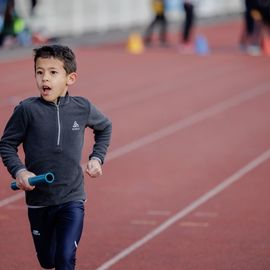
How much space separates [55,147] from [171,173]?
20.6 feet

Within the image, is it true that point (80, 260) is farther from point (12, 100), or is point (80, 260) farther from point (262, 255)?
point (12, 100)

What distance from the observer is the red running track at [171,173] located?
891 centimetres

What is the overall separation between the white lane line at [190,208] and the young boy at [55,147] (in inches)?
75.9

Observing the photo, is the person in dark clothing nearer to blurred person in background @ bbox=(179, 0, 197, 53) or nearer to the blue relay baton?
blurred person in background @ bbox=(179, 0, 197, 53)

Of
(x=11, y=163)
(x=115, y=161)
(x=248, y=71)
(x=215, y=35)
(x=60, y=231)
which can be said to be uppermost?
(x=11, y=163)

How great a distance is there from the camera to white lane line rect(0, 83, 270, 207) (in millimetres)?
14227

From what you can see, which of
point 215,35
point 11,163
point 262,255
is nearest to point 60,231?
point 11,163

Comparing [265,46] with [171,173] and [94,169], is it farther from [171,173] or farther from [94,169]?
[94,169]

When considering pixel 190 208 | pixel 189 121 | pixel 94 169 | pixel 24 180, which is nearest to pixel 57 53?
pixel 94 169

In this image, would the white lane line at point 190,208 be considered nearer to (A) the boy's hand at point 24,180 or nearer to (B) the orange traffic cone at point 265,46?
(A) the boy's hand at point 24,180

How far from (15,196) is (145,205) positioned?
1.35 meters

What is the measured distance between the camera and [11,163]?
635 cm

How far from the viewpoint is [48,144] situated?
21.1 feet

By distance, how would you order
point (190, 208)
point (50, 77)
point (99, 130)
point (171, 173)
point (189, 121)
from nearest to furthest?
point (50, 77)
point (99, 130)
point (190, 208)
point (171, 173)
point (189, 121)
